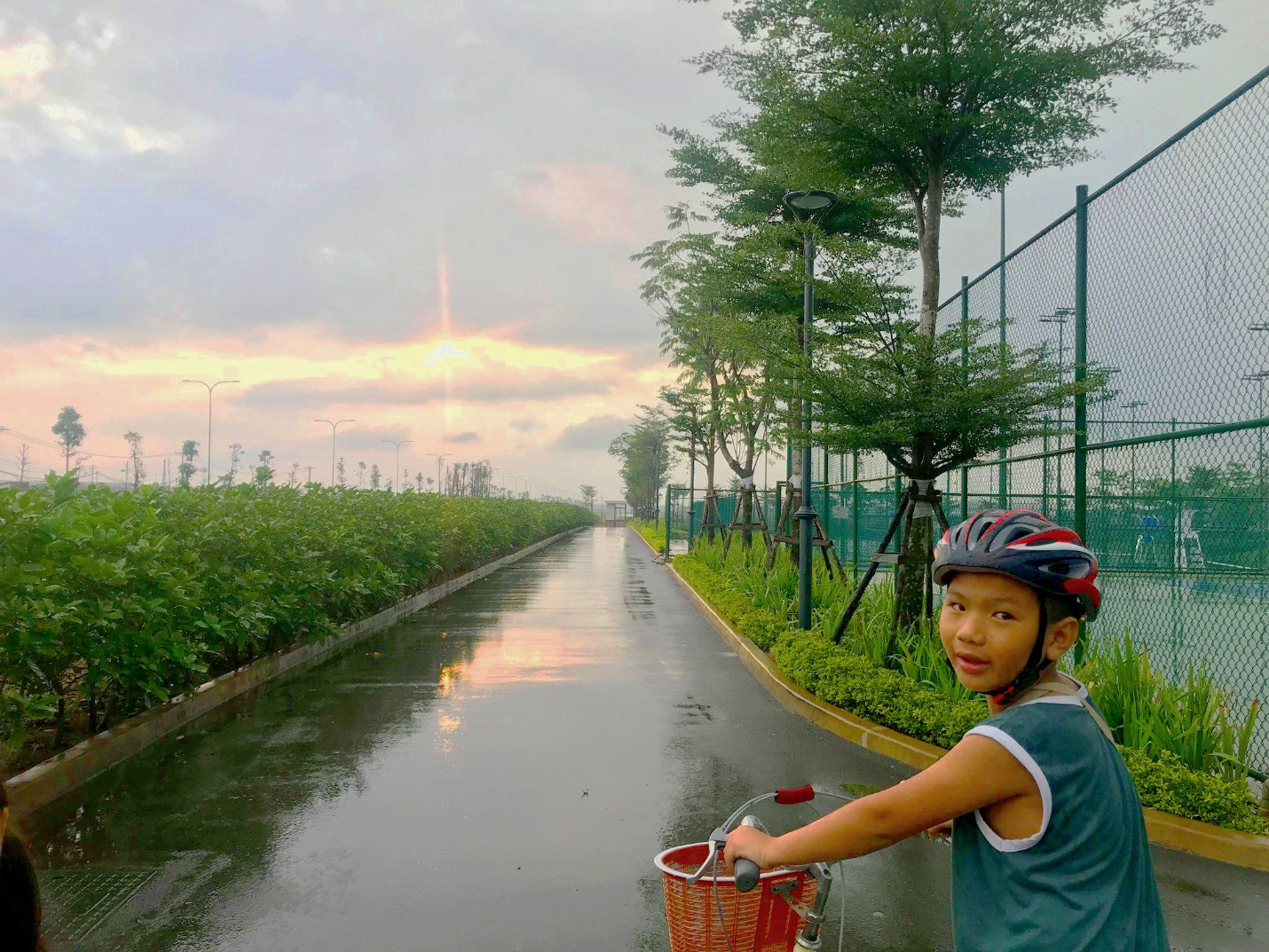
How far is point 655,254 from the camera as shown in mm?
28594

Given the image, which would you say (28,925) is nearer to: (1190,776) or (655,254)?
(1190,776)

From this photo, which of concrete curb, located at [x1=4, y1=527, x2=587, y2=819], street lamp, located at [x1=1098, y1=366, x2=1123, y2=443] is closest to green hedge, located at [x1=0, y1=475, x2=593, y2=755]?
concrete curb, located at [x1=4, y1=527, x2=587, y2=819]

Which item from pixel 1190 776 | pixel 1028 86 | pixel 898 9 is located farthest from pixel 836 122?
pixel 1190 776

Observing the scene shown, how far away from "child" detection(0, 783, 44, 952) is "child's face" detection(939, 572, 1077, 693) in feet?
5.13

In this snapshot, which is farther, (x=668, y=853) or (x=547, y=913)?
(x=547, y=913)

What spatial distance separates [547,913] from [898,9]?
7.83 m

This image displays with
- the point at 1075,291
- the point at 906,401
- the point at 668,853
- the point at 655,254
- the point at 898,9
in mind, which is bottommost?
the point at 668,853

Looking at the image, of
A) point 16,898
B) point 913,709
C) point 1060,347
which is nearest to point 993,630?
point 16,898

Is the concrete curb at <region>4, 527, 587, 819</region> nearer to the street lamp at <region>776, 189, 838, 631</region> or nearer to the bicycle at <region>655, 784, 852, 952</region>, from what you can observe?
the bicycle at <region>655, 784, 852, 952</region>

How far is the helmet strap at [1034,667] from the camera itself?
1724mm

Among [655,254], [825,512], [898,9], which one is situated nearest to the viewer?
[898,9]

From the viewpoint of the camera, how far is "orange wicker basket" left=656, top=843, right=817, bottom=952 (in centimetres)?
195

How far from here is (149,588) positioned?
7.02 metres

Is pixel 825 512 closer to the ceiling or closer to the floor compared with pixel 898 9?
closer to the floor
